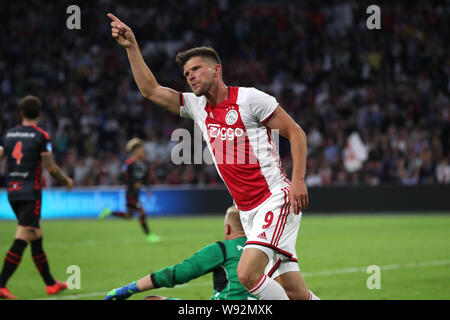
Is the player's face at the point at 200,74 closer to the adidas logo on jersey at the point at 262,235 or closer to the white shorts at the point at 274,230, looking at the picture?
the white shorts at the point at 274,230

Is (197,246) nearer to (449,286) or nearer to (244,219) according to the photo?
(449,286)

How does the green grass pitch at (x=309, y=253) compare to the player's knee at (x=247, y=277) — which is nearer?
the player's knee at (x=247, y=277)

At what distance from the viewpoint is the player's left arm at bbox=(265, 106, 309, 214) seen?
524cm

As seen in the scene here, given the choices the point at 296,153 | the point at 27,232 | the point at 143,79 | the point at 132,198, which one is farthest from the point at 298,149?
the point at 132,198

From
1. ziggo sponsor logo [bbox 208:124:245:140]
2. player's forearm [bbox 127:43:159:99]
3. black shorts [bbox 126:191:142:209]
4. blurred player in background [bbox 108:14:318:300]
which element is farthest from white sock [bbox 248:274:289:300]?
black shorts [bbox 126:191:142:209]

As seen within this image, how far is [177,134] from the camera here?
79.3 ft

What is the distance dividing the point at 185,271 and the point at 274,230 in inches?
30.6

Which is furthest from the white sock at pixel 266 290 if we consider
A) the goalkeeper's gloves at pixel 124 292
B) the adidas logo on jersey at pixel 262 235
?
the goalkeeper's gloves at pixel 124 292

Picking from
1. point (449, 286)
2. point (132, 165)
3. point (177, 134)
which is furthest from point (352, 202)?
point (449, 286)

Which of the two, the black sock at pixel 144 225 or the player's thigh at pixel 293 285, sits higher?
the player's thigh at pixel 293 285

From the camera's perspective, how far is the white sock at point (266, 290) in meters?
5.16

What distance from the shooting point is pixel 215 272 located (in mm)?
5484

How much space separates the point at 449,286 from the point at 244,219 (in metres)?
4.00

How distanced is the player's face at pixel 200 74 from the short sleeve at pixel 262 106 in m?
0.36
